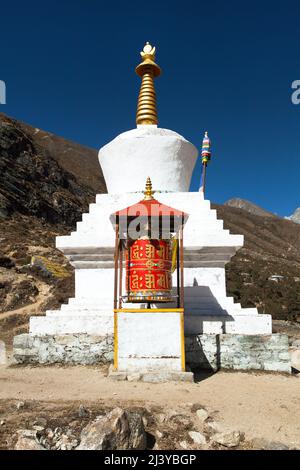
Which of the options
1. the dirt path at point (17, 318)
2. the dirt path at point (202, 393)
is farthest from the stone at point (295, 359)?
the dirt path at point (17, 318)

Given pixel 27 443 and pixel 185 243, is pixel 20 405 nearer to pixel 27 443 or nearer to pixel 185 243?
pixel 27 443

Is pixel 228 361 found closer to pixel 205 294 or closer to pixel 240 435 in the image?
pixel 205 294

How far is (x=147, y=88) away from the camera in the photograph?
10.5 meters

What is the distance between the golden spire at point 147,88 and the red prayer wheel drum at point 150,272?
15.0 ft

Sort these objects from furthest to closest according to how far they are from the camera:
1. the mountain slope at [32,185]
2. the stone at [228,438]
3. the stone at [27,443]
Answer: the mountain slope at [32,185]
the stone at [228,438]
the stone at [27,443]

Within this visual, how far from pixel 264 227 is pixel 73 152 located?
4582 cm

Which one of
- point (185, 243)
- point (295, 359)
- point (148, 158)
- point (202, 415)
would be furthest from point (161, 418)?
point (148, 158)

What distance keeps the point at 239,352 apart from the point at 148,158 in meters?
4.95

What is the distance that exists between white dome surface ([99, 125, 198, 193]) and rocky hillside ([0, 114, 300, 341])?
6.59 m

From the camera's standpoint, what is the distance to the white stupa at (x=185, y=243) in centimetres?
739

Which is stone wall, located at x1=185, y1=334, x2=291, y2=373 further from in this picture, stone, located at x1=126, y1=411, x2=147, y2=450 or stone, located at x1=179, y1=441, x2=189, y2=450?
stone, located at x1=126, y1=411, x2=147, y2=450

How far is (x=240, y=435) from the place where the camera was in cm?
404

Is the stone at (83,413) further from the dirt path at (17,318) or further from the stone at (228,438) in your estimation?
the dirt path at (17,318)
